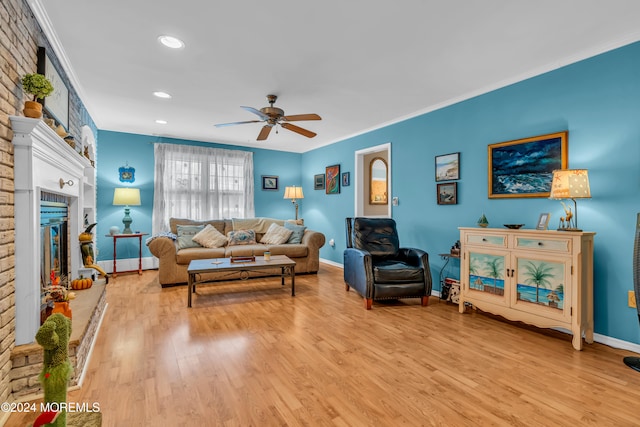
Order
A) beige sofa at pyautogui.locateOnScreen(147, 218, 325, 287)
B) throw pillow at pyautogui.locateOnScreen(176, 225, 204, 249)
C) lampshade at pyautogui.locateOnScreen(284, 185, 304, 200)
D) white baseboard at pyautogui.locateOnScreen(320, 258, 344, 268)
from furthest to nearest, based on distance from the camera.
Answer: lampshade at pyautogui.locateOnScreen(284, 185, 304, 200) → white baseboard at pyautogui.locateOnScreen(320, 258, 344, 268) → throw pillow at pyautogui.locateOnScreen(176, 225, 204, 249) → beige sofa at pyautogui.locateOnScreen(147, 218, 325, 287)

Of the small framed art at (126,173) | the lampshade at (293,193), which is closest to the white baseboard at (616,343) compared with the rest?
the lampshade at (293,193)

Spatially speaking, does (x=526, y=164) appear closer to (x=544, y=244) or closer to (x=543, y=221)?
(x=543, y=221)

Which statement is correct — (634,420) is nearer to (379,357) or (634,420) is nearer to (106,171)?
(379,357)

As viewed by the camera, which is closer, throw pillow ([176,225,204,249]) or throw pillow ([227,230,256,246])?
throw pillow ([176,225,204,249])

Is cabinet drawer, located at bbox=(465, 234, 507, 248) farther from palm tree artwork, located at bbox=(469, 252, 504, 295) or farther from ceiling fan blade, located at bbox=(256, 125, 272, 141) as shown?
ceiling fan blade, located at bbox=(256, 125, 272, 141)

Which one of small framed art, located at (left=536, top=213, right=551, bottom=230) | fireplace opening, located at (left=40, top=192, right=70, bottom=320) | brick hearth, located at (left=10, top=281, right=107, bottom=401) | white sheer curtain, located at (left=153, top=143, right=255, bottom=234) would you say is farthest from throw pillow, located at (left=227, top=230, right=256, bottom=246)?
small framed art, located at (left=536, top=213, right=551, bottom=230)

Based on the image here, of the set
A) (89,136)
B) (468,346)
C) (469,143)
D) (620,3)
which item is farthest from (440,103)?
(89,136)

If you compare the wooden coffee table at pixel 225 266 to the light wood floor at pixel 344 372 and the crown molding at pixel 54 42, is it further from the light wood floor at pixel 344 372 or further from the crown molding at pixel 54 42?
the crown molding at pixel 54 42

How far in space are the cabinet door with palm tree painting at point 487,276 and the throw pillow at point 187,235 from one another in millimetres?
3865

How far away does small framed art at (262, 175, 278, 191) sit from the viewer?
682 cm

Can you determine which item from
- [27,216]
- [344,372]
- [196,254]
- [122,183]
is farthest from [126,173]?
[344,372]

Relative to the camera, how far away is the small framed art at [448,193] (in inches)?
150

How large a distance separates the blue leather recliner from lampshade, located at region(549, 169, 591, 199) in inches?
56.5

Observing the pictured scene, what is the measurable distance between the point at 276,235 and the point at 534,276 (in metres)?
3.70
